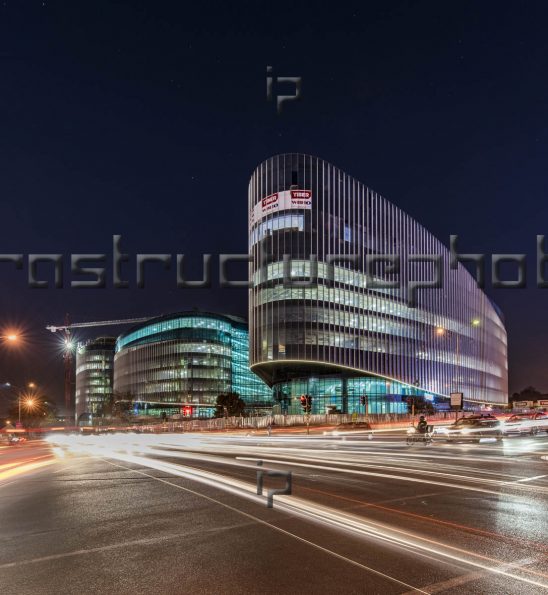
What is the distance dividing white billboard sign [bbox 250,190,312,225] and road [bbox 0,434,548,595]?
72.0 m

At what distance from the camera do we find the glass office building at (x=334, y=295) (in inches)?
3457

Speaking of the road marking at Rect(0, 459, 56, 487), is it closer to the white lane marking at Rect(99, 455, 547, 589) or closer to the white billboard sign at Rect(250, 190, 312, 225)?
the white lane marking at Rect(99, 455, 547, 589)

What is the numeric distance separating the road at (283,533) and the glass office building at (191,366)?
4801 inches

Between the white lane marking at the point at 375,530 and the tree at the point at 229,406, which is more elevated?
the white lane marking at the point at 375,530

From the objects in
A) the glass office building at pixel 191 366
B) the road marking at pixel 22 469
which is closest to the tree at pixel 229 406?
the glass office building at pixel 191 366

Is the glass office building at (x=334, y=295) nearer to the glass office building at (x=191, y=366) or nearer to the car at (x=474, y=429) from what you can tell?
the glass office building at (x=191, y=366)

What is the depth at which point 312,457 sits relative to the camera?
2522cm

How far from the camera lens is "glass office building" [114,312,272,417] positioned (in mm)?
139750

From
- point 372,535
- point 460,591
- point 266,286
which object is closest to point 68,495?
point 372,535

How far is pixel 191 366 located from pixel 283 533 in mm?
131301

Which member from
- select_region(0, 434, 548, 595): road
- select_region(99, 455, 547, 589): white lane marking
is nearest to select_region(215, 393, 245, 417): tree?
select_region(0, 434, 548, 595): road

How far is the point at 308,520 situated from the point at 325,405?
83975 mm

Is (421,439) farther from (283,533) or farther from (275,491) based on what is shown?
(283,533)

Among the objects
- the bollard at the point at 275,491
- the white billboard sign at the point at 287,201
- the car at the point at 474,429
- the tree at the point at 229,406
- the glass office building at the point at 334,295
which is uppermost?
the white billboard sign at the point at 287,201
